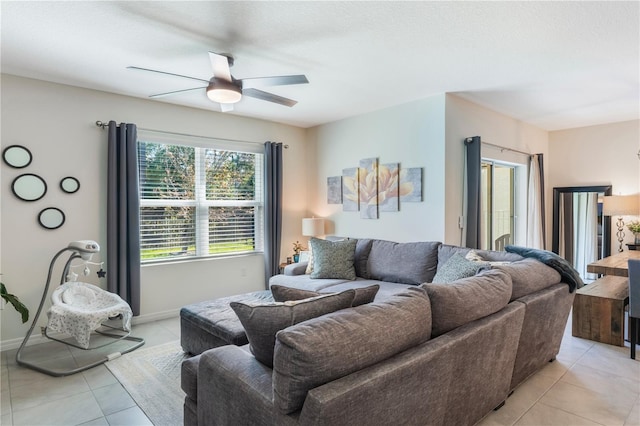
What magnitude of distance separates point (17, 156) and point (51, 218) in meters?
0.66

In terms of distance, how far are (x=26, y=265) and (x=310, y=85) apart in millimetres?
3383

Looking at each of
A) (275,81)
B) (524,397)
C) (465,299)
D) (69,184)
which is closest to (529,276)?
(524,397)

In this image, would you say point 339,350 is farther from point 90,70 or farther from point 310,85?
point 90,70

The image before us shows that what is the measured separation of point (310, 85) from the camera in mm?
3801

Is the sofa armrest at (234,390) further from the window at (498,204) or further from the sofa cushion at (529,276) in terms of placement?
the window at (498,204)

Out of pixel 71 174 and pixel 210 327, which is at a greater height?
pixel 71 174

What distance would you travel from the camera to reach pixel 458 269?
119 inches

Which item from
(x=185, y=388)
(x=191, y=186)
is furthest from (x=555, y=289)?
(x=191, y=186)

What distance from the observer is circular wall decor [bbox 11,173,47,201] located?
11.4 ft

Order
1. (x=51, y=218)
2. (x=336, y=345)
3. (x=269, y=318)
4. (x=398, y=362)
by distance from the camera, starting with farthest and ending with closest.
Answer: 1. (x=51, y=218)
2. (x=269, y=318)
3. (x=398, y=362)
4. (x=336, y=345)

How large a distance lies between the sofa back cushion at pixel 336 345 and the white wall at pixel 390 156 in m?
2.81

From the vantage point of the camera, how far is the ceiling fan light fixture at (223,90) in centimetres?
280

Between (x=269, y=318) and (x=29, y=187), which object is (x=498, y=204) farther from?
(x=29, y=187)

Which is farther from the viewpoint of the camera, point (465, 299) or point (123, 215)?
point (123, 215)
